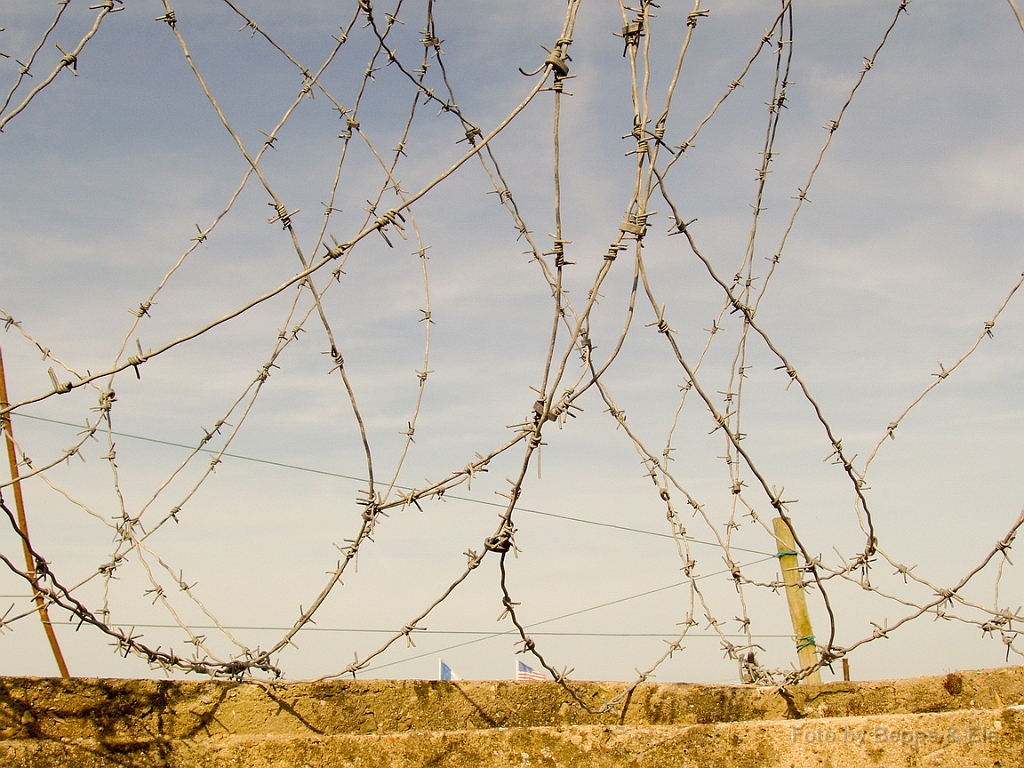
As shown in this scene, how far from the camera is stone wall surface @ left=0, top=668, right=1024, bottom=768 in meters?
1.68

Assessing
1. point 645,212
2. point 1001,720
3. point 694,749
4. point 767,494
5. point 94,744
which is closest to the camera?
point 1001,720

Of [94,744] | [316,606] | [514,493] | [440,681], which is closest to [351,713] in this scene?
[440,681]

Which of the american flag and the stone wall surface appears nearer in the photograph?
the stone wall surface

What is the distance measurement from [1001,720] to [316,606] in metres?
1.42

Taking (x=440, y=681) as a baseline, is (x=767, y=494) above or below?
above

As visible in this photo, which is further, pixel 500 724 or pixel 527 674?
pixel 527 674

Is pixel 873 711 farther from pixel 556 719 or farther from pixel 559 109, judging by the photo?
pixel 559 109

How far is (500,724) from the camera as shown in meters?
2.77

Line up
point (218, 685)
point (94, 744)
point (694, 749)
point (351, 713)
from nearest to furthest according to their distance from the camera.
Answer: point (694, 749)
point (94, 744)
point (218, 685)
point (351, 713)

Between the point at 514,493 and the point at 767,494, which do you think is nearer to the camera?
the point at 514,493

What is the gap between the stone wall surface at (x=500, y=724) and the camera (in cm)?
168

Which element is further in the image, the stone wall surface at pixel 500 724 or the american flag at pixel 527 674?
the american flag at pixel 527 674

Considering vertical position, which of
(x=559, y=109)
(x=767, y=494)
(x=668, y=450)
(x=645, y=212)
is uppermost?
(x=559, y=109)

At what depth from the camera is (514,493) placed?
197 centimetres
